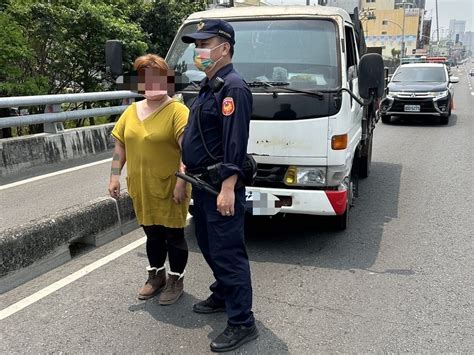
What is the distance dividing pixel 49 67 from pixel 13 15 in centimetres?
163

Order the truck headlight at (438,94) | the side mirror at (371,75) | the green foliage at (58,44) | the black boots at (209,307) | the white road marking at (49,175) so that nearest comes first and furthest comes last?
the black boots at (209,307), the side mirror at (371,75), the white road marking at (49,175), the green foliage at (58,44), the truck headlight at (438,94)

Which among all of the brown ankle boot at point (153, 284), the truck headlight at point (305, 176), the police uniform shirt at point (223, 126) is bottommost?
the brown ankle boot at point (153, 284)

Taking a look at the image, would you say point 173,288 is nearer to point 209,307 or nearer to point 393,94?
point 209,307

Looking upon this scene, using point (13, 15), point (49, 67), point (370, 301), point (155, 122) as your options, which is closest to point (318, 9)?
point (155, 122)

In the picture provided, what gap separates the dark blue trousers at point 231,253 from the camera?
308 cm

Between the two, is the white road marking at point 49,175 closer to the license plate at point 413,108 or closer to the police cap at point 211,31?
the police cap at point 211,31

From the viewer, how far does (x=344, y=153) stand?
442cm

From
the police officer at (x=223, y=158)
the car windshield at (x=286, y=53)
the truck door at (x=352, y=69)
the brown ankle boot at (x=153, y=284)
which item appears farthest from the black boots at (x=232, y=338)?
the truck door at (x=352, y=69)

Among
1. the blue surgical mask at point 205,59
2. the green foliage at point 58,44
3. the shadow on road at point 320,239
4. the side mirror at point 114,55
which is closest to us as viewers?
the blue surgical mask at point 205,59

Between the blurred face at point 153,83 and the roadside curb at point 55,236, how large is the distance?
1.66m

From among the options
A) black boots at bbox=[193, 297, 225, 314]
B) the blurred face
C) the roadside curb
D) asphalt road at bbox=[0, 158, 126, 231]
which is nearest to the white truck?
the blurred face

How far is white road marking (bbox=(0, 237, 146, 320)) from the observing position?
142 inches

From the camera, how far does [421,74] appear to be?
14992 mm

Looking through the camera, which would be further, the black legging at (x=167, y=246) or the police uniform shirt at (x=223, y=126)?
the black legging at (x=167, y=246)
